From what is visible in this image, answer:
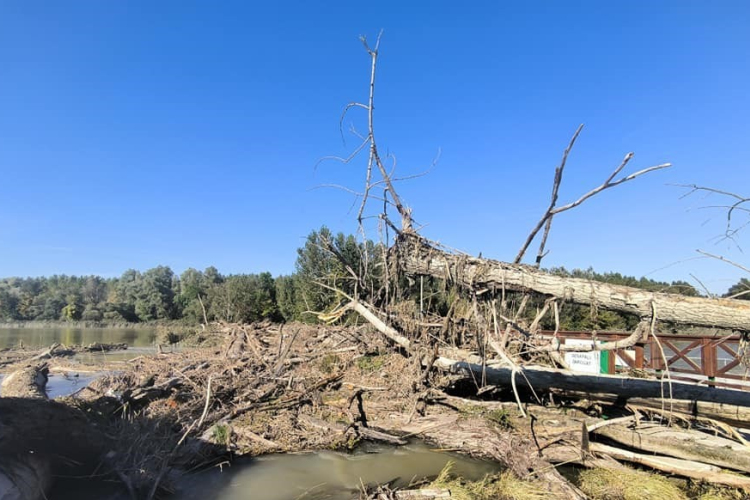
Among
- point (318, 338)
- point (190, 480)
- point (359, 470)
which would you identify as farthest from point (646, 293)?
point (318, 338)

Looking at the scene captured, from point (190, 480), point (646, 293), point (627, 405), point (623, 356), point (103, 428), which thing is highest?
point (646, 293)

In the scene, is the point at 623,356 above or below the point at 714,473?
above

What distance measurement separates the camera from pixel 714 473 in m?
5.31

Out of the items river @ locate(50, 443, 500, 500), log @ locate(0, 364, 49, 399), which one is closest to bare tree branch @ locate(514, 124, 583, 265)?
river @ locate(50, 443, 500, 500)

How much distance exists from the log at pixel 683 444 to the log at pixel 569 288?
2596 mm

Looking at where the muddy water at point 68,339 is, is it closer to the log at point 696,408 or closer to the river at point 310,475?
the river at point 310,475

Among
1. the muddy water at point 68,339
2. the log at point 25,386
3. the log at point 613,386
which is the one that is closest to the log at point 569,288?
the log at point 613,386

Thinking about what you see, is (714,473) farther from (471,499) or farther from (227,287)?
(227,287)

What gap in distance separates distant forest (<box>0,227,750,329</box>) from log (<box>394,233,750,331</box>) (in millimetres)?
232

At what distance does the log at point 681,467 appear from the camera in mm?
5129

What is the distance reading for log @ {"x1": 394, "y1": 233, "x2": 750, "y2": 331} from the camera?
396 cm

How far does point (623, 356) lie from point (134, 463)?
9.55 m

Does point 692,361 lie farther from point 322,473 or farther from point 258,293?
point 258,293

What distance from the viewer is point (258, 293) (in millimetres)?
35094
